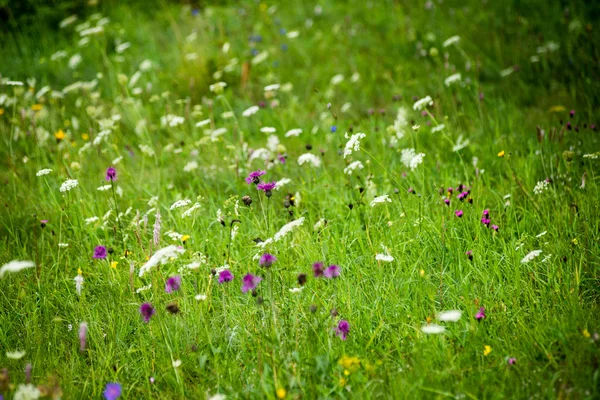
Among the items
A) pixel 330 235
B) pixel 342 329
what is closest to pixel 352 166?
pixel 330 235

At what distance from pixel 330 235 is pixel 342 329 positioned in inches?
34.7

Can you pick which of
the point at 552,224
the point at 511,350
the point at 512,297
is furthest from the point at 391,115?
the point at 511,350

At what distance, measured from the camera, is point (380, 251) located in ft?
9.00

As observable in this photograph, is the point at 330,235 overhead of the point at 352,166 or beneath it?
beneath

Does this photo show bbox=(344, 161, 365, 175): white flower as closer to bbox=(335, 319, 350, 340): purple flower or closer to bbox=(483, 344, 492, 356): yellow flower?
bbox=(335, 319, 350, 340): purple flower

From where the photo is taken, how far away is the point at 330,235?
296 centimetres

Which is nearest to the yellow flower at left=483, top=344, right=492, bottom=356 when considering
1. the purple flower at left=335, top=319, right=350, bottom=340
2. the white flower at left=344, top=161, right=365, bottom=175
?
the purple flower at left=335, top=319, right=350, bottom=340

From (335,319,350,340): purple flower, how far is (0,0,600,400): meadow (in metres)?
0.01

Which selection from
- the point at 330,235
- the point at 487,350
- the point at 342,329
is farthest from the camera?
the point at 330,235

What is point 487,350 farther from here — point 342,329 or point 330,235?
point 330,235

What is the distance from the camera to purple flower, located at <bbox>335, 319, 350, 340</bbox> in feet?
7.02

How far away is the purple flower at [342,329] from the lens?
214 cm

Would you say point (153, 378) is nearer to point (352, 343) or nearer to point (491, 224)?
point (352, 343)

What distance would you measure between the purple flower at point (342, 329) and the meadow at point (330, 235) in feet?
0.04
